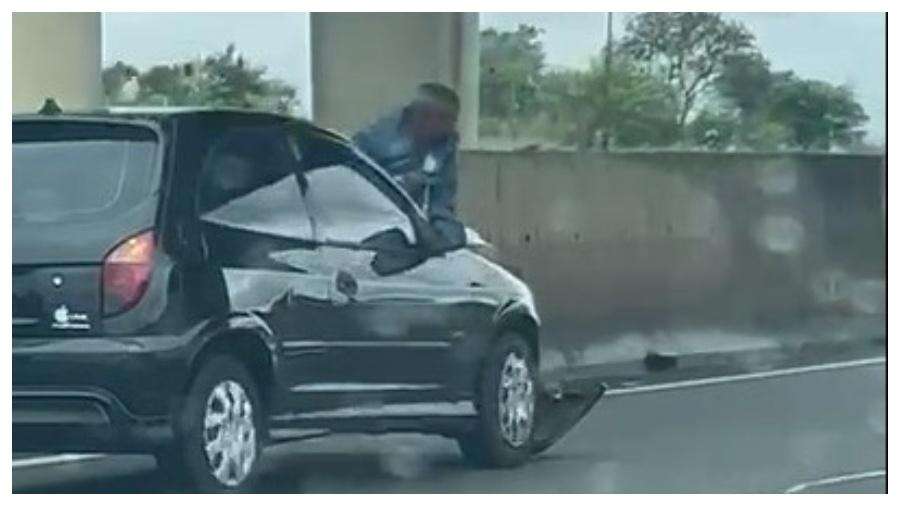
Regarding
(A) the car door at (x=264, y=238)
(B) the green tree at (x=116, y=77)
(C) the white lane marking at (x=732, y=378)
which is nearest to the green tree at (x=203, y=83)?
(B) the green tree at (x=116, y=77)

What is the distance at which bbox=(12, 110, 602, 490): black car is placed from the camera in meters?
7.07

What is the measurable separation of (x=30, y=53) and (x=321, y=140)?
0.90 metres

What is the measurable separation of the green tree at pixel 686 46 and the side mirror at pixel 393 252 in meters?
0.90

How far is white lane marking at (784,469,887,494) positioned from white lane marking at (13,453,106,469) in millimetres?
2226

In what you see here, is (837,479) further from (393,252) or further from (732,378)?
Result: (393,252)

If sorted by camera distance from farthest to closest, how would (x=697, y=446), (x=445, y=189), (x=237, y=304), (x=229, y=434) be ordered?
(x=697, y=446) → (x=445, y=189) → (x=229, y=434) → (x=237, y=304)

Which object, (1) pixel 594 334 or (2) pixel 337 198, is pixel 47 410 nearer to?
(2) pixel 337 198

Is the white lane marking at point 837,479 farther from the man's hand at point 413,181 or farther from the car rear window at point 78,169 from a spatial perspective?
the car rear window at point 78,169

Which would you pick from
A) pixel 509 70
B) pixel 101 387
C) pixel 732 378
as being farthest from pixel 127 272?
pixel 732 378

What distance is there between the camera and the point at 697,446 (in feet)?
25.5

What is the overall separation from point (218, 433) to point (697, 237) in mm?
1637

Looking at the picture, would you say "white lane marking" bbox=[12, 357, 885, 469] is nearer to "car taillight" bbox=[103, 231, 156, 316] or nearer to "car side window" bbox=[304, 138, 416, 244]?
"car side window" bbox=[304, 138, 416, 244]

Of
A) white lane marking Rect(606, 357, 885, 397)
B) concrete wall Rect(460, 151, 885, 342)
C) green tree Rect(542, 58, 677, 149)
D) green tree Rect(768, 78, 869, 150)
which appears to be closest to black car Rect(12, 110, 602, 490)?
white lane marking Rect(606, 357, 885, 397)
